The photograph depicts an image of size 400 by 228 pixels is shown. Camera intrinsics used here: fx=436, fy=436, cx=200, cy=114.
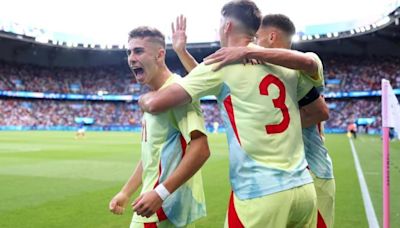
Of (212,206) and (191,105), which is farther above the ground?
(191,105)

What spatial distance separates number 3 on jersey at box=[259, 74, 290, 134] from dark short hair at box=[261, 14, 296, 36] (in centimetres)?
64

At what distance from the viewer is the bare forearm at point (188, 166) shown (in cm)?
254

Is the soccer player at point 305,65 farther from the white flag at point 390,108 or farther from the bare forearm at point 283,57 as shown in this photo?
the white flag at point 390,108

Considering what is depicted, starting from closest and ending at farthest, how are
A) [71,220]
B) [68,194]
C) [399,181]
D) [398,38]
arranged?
[71,220] → [68,194] → [399,181] → [398,38]

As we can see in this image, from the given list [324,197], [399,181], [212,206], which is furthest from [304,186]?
[399,181]

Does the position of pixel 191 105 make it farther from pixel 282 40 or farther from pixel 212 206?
pixel 212 206

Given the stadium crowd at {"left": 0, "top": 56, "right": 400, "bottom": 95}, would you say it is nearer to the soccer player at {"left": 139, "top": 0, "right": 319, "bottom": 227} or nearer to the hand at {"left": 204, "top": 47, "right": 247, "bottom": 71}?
the soccer player at {"left": 139, "top": 0, "right": 319, "bottom": 227}

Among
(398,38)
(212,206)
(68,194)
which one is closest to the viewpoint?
(212,206)

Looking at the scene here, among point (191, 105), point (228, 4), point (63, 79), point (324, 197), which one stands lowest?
point (324, 197)

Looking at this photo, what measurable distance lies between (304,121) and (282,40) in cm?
64

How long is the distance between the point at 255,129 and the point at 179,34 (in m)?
1.05

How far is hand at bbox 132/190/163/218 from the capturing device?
246 cm

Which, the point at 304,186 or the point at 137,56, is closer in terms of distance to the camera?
the point at 304,186

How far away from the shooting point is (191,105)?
108 inches
